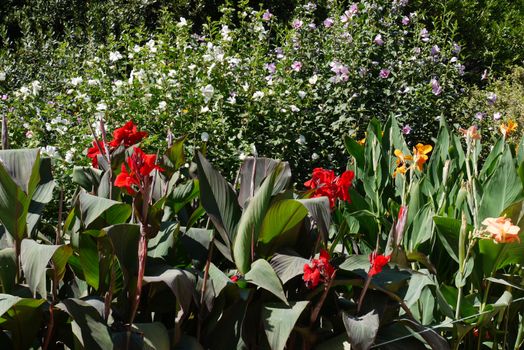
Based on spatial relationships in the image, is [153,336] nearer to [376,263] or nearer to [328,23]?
[376,263]

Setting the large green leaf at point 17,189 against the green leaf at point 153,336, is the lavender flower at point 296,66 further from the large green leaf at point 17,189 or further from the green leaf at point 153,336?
the green leaf at point 153,336

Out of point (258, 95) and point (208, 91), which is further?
point (258, 95)

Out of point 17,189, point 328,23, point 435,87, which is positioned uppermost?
point 328,23

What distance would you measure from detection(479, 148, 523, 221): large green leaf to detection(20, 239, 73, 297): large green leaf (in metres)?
1.52

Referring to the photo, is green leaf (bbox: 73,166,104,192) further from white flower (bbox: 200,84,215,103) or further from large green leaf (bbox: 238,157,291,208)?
white flower (bbox: 200,84,215,103)

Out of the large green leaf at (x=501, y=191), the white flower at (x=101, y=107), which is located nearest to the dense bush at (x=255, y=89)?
the white flower at (x=101, y=107)

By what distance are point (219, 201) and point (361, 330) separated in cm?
56

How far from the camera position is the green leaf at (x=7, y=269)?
6.31 ft

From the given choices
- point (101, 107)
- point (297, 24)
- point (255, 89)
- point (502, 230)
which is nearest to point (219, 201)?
point (502, 230)

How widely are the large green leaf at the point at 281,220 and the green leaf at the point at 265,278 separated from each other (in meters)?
0.12

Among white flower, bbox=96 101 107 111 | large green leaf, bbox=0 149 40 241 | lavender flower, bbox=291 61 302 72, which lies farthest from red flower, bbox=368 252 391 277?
lavender flower, bbox=291 61 302 72

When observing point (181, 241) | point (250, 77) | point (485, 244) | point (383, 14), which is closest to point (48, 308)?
point (181, 241)

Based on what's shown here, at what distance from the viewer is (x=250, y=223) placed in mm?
2018

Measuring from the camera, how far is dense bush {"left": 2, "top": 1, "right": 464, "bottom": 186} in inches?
166
